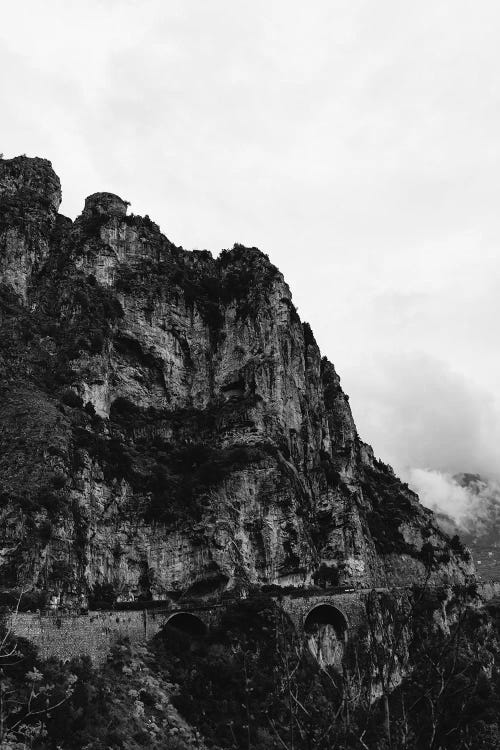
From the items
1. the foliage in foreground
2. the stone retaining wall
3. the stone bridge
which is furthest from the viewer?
the stone bridge

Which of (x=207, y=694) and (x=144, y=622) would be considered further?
(x=144, y=622)

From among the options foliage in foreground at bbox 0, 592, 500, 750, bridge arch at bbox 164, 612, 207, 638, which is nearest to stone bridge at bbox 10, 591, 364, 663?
bridge arch at bbox 164, 612, 207, 638

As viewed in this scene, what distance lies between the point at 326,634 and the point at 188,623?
46.5ft

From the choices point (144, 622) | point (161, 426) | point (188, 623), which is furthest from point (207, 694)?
point (161, 426)

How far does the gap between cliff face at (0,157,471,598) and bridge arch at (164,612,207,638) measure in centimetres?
616

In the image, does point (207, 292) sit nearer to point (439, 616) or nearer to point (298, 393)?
point (298, 393)

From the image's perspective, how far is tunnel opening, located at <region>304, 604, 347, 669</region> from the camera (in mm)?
67938

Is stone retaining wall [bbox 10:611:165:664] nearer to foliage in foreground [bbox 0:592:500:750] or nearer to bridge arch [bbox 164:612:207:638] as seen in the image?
foliage in foreground [bbox 0:592:500:750]

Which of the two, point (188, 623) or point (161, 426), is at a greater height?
point (161, 426)

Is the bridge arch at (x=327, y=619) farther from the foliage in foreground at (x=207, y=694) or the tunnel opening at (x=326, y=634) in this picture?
the foliage in foreground at (x=207, y=694)

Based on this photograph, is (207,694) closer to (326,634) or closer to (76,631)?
(76,631)

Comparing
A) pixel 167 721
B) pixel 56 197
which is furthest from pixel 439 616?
pixel 56 197

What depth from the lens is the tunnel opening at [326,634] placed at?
223ft

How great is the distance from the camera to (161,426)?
90.9m
